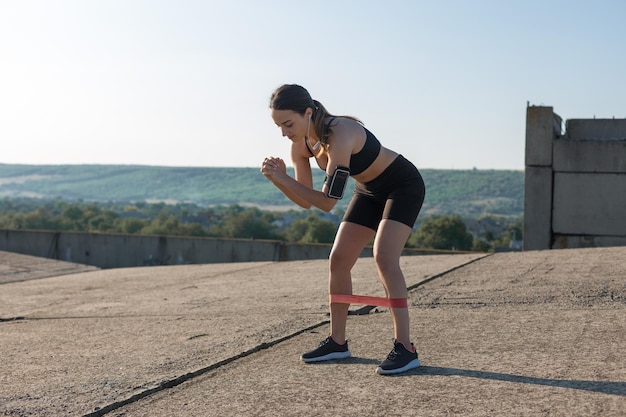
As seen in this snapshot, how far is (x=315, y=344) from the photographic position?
5703 mm

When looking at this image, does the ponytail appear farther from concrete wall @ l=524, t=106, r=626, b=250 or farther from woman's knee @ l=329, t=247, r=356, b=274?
concrete wall @ l=524, t=106, r=626, b=250

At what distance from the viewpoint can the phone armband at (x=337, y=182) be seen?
4504mm

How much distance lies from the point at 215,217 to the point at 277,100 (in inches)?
4410

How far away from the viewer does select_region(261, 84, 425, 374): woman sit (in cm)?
458

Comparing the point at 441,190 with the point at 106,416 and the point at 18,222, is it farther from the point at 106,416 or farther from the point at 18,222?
the point at 106,416

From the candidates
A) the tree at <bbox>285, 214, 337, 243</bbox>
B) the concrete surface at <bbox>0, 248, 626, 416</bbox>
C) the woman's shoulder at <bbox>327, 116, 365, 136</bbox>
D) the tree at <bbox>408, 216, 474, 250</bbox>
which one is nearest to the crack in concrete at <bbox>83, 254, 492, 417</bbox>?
the concrete surface at <bbox>0, 248, 626, 416</bbox>

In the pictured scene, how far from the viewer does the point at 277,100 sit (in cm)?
462

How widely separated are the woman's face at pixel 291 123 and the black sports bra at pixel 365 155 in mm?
153

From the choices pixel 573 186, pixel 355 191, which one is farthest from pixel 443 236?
pixel 355 191

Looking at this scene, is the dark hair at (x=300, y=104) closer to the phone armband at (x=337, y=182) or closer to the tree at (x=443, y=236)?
the phone armband at (x=337, y=182)

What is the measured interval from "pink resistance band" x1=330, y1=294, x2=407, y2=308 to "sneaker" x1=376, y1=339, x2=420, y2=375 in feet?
0.69

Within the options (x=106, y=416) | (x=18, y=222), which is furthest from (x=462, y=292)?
(x=18, y=222)

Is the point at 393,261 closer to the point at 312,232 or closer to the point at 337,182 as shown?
the point at 337,182

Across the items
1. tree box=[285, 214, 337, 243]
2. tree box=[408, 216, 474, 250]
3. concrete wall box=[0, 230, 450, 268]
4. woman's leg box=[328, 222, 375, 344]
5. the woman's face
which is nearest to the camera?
the woman's face
